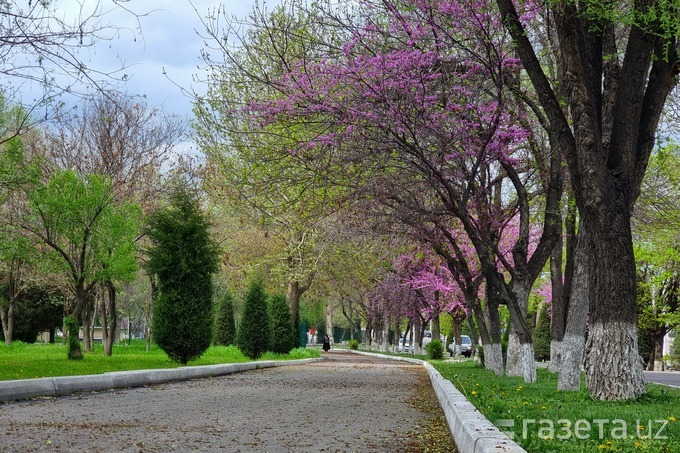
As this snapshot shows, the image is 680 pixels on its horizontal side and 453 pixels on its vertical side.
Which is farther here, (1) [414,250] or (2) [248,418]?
(1) [414,250]

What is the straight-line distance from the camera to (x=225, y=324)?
50906 millimetres

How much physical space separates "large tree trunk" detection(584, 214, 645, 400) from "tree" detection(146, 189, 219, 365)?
13802mm

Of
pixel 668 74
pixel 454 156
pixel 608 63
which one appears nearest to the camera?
pixel 668 74

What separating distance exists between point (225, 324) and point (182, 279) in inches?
1124

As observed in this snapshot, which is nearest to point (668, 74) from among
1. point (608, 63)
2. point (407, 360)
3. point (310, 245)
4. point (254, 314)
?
point (608, 63)

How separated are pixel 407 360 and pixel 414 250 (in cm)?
1756

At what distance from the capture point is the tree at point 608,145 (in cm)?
1095

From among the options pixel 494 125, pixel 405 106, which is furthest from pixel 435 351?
pixel 405 106

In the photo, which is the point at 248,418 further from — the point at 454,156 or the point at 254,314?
the point at 254,314

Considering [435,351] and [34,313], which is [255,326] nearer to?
[435,351]

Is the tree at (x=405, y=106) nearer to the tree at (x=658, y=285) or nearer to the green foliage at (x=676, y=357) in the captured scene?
the tree at (x=658, y=285)

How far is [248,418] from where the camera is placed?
33.3 ft

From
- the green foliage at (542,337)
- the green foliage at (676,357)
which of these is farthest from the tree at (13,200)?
the green foliage at (676,357)

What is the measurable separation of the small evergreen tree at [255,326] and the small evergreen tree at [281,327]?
445 cm
